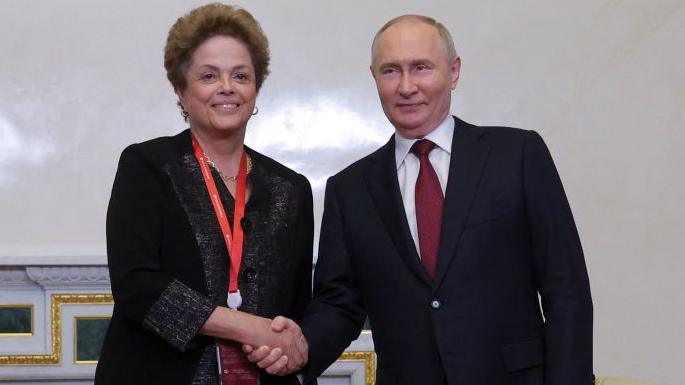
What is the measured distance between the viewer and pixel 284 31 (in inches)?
149

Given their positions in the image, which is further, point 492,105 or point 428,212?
point 492,105

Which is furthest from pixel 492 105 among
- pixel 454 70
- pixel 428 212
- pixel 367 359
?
pixel 428 212

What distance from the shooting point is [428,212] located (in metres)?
2.33

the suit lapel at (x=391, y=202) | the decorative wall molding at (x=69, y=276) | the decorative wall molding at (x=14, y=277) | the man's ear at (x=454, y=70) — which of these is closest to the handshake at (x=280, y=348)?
the suit lapel at (x=391, y=202)

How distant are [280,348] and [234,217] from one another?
13.2 inches

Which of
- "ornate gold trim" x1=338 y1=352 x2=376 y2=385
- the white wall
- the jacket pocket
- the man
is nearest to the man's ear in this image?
the man

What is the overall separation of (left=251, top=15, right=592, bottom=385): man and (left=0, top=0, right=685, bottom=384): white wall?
4.47 feet

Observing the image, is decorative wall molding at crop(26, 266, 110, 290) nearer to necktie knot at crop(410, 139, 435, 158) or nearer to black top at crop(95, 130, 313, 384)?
black top at crop(95, 130, 313, 384)

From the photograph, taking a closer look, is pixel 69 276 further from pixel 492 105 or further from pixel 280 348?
pixel 492 105

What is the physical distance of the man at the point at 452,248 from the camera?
225 centimetres

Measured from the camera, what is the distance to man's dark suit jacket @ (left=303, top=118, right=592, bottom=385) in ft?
7.35

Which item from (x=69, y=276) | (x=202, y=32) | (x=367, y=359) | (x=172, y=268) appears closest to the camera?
(x=172, y=268)

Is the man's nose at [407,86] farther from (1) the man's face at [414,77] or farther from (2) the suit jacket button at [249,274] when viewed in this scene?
(2) the suit jacket button at [249,274]

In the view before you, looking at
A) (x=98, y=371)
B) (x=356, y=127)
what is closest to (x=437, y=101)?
(x=98, y=371)
